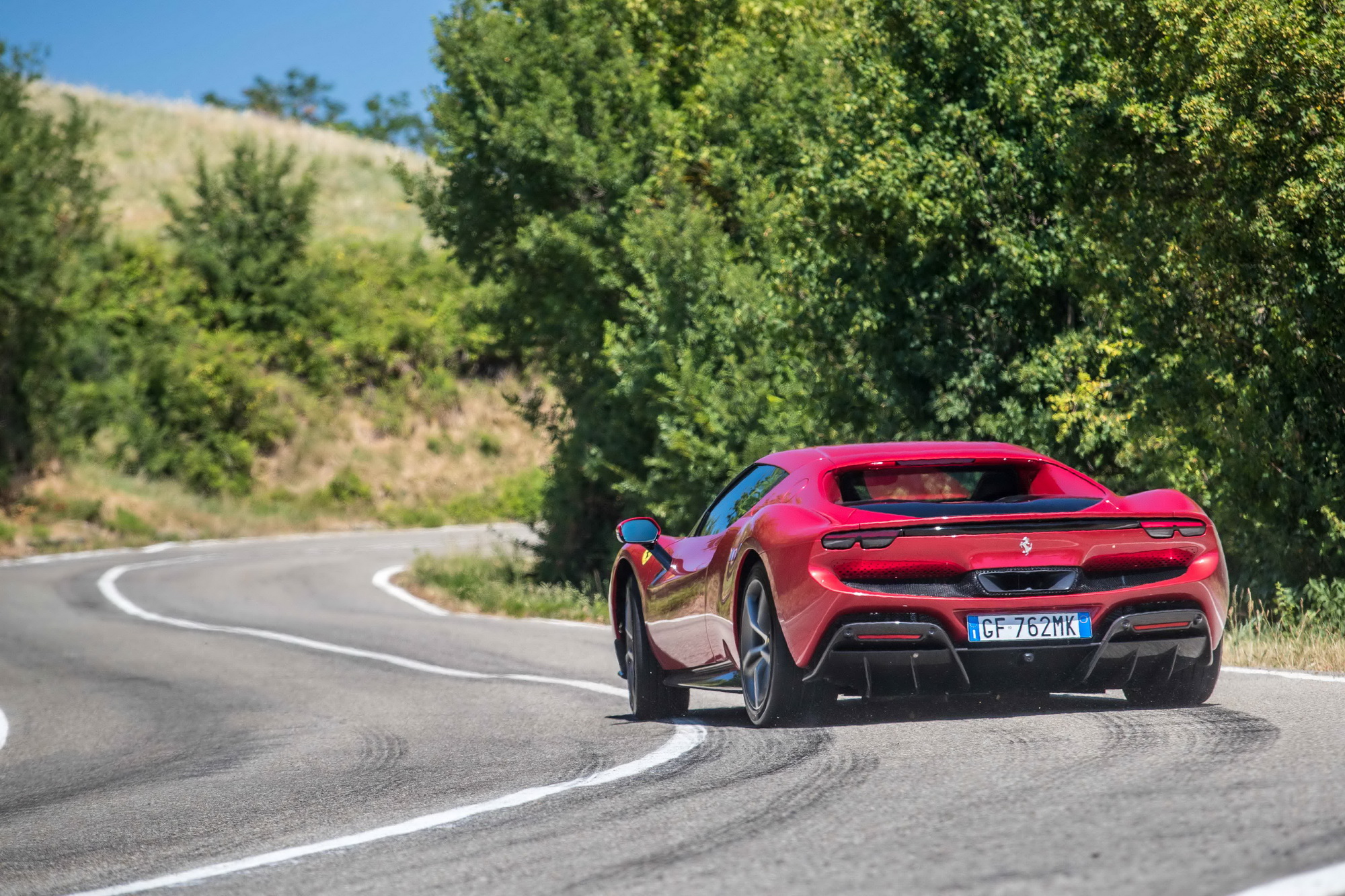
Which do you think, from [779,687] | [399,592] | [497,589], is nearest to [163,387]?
[399,592]

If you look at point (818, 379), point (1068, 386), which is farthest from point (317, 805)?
point (818, 379)

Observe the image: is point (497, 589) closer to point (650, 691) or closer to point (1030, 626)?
point (650, 691)

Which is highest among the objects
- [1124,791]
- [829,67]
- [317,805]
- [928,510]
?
[829,67]

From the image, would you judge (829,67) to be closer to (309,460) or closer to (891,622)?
(891,622)

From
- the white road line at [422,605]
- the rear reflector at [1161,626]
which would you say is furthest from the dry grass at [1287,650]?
the white road line at [422,605]

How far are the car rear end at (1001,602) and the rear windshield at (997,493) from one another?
0.32ft

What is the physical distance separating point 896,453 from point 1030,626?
1.30 meters

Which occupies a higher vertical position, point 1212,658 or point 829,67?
point 829,67

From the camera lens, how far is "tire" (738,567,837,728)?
691 centimetres

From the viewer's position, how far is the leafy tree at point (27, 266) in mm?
36938

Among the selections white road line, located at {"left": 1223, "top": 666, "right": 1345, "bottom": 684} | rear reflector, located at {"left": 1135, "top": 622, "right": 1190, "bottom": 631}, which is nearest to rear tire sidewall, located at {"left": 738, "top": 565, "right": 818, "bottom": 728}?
rear reflector, located at {"left": 1135, "top": 622, "right": 1190, "bottom": 631}

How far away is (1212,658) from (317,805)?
12.9 feet

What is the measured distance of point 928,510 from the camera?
22.9 feet

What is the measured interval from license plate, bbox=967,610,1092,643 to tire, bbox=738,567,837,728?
708 millimetres
